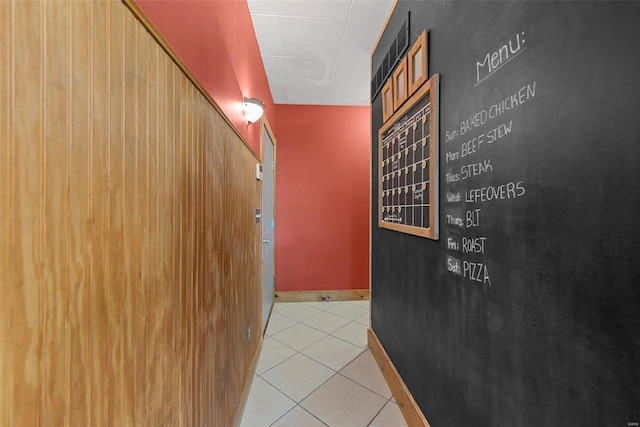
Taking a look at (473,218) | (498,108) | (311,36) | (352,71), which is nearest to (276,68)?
(311,36)

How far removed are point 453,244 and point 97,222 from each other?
126 centimetres

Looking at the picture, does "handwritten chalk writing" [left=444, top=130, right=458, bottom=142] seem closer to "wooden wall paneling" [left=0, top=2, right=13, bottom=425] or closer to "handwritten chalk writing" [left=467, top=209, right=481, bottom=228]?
"handwritten chalk writing" [left=467, top=209, right=481, bottom=228]

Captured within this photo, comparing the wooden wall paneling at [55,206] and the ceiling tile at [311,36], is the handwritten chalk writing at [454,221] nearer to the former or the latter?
the wooden wall paneling at [55,206]

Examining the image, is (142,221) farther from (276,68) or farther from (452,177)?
(276,68)

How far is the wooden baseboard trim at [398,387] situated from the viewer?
1515 millimetres

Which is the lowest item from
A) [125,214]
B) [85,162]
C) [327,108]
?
[125,214]

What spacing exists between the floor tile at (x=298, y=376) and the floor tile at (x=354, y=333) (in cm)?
52

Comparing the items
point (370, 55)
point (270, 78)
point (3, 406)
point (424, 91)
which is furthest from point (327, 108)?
point (3, 406)

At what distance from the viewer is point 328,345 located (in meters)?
2.57

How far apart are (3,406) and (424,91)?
5.70 ft

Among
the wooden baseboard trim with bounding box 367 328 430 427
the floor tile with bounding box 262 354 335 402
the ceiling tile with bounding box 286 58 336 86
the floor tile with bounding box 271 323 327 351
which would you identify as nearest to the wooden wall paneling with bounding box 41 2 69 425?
the wooden baseboard trim with bounding box 367 328 430 427

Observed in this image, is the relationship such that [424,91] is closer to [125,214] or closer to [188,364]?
[125,214]

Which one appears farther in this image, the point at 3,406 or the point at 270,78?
the point at 270,78

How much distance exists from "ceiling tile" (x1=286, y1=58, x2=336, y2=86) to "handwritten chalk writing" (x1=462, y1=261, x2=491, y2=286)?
100 inches
